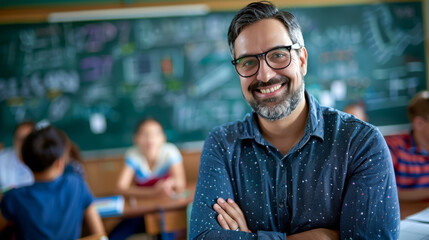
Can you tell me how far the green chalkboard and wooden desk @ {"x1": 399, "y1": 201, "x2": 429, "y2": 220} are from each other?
279cm

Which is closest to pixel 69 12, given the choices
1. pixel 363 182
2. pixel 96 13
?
pixel 96 13

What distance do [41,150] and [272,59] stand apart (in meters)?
1.46

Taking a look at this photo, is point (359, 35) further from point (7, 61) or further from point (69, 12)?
point (7, 61)

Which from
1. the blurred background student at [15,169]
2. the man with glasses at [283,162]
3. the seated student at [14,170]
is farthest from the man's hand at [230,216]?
the seated student at [14,170]

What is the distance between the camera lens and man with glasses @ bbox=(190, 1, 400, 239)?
1191 mm

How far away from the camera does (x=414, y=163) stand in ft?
7.06

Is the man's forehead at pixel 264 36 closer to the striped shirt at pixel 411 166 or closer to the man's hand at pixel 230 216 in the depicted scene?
the man's hand at pixel 230 216

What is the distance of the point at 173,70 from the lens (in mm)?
4414

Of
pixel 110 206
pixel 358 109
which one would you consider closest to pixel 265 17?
pixel 110 206

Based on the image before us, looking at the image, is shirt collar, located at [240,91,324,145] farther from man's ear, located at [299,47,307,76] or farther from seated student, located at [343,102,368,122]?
seated student, located at [343,102,368,122]

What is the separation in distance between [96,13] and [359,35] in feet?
11.0

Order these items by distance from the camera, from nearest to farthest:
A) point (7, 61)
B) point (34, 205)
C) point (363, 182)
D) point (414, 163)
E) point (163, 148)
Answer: point (363, 182) → point (34, 205) → point (414, 163) → point (163, 148) → point (7, 61)

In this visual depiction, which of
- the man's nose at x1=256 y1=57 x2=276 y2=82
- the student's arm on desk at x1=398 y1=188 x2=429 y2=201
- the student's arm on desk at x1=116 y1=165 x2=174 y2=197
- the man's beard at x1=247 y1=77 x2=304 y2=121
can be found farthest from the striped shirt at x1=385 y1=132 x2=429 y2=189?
the student's arm on desk at x1=116 y1=165 x2=174 y2=197

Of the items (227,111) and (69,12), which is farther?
(227,111)
